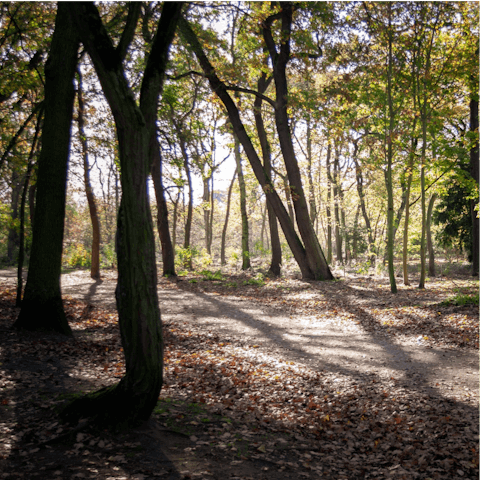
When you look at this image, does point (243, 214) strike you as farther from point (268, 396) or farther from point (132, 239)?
point (132, 239)

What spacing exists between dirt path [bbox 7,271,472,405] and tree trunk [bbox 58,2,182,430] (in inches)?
148

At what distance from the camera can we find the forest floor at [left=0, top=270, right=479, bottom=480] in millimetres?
3516

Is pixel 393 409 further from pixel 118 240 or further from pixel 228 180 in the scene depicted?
pixel 228 180

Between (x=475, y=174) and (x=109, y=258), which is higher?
(x=475, y=174)

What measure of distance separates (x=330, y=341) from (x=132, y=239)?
19.3 ft

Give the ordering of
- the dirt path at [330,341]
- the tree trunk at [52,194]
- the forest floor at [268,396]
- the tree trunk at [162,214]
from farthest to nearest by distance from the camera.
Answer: the tree trunk at [162,214] < the tree trunk at [52,194] < the dirt path at [330,341] < the forest floor at [268,396]

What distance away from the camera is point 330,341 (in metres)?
8.09

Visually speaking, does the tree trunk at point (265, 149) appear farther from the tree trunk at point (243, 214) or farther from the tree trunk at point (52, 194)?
the tree trunk at point (52, 194)

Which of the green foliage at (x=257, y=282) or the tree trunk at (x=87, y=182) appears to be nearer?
the tree trunk at (x=87, y=182)

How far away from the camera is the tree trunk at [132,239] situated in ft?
11.5

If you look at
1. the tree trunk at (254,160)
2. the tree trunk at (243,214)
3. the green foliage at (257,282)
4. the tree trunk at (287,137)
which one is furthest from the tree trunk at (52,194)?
the tree trunk at (243,214)

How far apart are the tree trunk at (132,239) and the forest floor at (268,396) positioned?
31cm

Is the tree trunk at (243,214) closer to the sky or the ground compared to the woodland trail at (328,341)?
closer to the sky

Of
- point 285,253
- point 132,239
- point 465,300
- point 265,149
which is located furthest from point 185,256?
point 132,239
